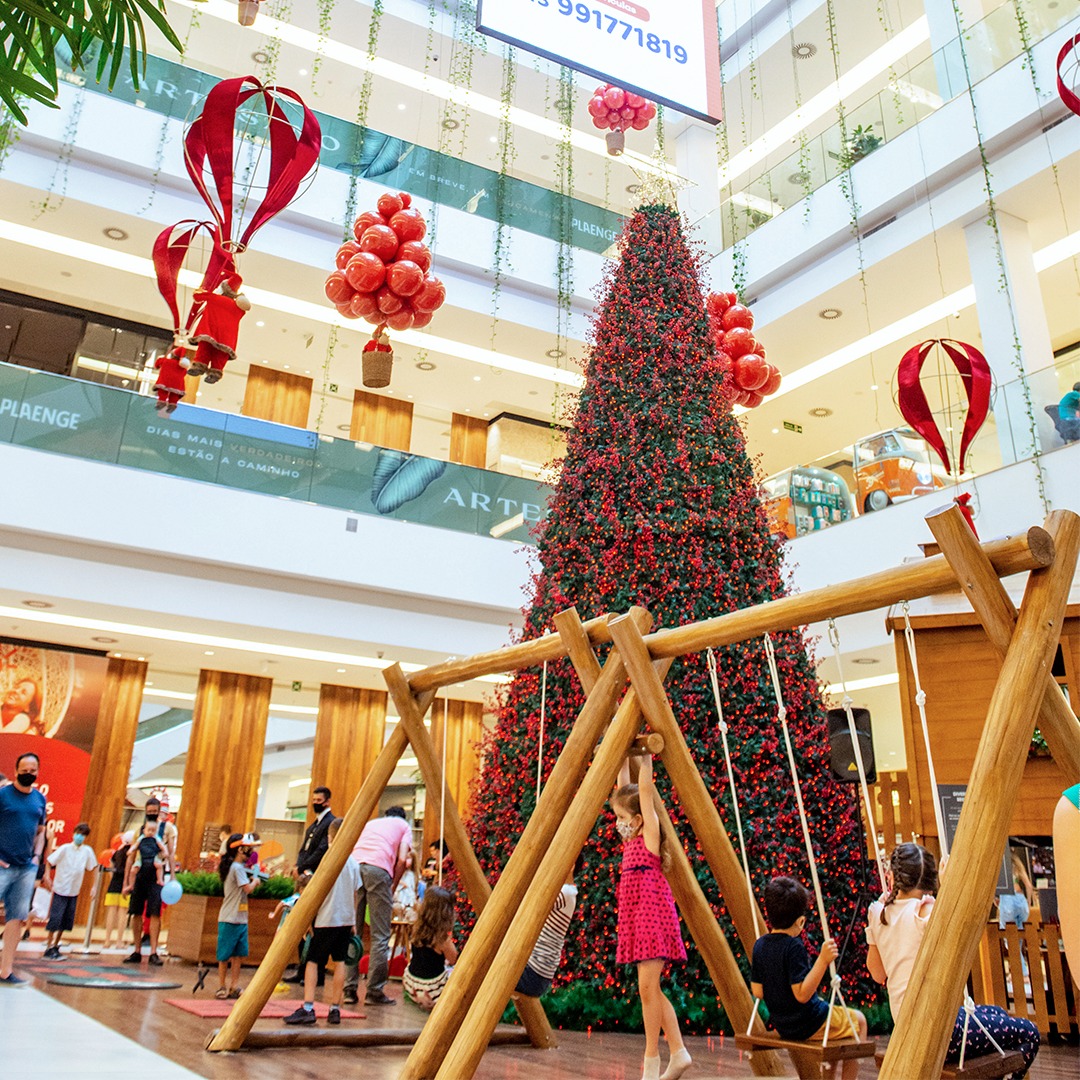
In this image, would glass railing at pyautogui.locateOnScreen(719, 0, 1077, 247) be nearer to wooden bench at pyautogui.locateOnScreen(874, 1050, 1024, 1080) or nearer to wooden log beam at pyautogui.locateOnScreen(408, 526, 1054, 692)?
wooden log beam at pyautogui.locateOnScreen(408, 526, 1054, 692)

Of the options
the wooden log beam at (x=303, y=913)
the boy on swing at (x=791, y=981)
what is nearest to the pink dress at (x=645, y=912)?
the boy on swing at (x=791, y=981)

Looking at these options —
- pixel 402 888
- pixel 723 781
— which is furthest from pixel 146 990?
pixel 723 781

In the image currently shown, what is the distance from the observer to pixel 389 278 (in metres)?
6.57

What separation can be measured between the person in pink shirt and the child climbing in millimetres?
1133

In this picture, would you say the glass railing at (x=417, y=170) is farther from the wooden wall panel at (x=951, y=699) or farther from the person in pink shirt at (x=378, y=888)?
the person in pink shirt at (x=378, y=888)

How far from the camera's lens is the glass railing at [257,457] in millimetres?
9820

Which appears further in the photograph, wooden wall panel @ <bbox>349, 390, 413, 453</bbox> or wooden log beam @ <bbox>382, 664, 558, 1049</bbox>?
wooden wall panel @ <bbox>349, 390, 413, 453</bbox>

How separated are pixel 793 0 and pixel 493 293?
637cm

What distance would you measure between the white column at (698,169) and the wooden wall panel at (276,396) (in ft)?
22.0

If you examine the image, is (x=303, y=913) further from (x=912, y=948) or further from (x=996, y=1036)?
(x=996, y=1036)

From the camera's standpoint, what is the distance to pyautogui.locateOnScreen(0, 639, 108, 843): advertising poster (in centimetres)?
1213

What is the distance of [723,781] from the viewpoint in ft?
17.4

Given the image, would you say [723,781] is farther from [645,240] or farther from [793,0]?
[793,0]

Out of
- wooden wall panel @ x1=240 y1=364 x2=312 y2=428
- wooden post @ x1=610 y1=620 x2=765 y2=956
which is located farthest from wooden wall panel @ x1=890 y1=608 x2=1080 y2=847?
wooden wall panel @ x1=240 y1=364 x2=312 y2=428
